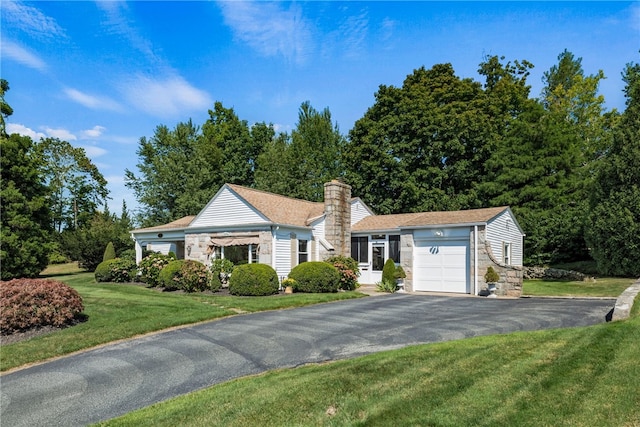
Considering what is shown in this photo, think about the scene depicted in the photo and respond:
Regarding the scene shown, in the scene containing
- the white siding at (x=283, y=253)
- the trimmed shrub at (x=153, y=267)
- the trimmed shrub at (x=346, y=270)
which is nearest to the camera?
the trimmed shrub at (x=346, y=270)

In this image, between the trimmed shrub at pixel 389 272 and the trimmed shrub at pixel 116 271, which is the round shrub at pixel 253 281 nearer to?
the trimmed shrub at pixel 389 272

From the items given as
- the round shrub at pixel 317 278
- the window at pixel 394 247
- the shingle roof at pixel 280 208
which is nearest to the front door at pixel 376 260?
the window at pixel 394 247

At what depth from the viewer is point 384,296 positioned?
18.3 m

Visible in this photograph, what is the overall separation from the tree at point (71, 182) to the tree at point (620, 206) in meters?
48.9

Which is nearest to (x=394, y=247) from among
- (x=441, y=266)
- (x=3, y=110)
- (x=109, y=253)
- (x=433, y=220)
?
(x=433, y=220)

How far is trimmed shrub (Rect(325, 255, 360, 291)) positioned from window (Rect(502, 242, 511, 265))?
7403 mm

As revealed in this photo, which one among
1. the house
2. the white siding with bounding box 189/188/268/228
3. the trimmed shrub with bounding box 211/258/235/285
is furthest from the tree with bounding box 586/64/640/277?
the trimmed shrub with bounding box 211/258/235/285

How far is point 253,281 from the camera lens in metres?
18.1

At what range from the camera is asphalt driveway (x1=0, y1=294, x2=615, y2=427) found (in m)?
6.50

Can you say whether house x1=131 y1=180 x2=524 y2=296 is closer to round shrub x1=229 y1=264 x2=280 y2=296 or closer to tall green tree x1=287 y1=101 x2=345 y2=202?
round shrub x1=229 y1=264 x2=280 y2=296

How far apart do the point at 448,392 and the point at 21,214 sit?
1161 inches

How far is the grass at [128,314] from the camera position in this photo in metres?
9.89

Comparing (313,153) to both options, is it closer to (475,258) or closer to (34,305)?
(475,258)

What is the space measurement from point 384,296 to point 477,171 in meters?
18.0
